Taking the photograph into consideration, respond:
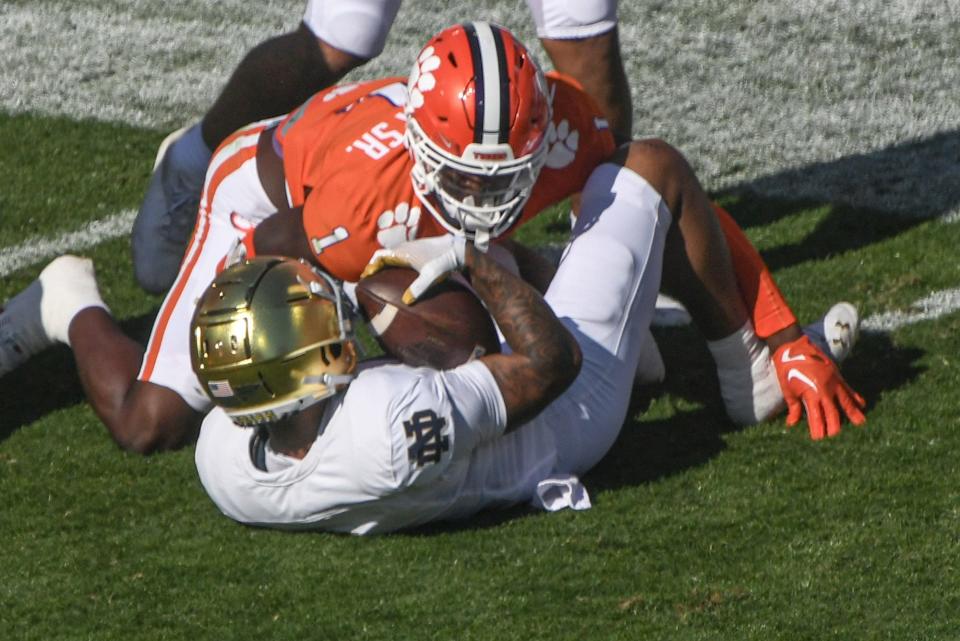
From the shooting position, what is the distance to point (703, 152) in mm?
5875

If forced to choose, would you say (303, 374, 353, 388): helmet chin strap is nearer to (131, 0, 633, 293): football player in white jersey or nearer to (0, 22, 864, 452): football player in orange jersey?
(0, 22, 864, 452): football player in orange jersey

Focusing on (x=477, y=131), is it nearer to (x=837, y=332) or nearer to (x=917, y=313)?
(x=837, y=332)

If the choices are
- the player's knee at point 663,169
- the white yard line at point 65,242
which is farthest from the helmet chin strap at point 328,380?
the white yard line at point 65,242

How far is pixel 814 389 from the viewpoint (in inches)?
157

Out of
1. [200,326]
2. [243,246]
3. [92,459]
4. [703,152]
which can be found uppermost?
[200,326]

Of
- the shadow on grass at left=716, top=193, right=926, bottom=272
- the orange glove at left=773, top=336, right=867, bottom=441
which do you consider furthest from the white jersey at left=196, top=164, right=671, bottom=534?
the shadow on grass at left=716, top=193, right=926, bottom=272

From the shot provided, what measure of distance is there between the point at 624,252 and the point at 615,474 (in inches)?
19.8

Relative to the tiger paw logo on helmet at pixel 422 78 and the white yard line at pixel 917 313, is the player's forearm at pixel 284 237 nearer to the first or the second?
the tiger paw logo on helmet at pixel 422 78

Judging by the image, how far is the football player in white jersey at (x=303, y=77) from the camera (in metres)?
4.85

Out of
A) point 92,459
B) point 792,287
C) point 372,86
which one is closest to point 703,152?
point 792,287

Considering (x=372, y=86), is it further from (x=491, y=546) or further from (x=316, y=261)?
(x=491, y=546)

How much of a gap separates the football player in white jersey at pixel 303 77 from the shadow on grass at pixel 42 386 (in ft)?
1.05

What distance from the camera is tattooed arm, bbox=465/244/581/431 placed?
11.3 feet

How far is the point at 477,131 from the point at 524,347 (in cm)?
59
